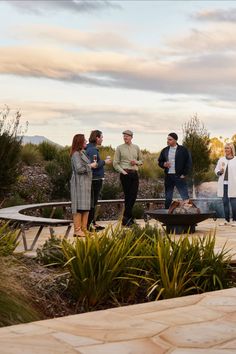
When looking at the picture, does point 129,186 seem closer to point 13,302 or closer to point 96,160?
point 96,160

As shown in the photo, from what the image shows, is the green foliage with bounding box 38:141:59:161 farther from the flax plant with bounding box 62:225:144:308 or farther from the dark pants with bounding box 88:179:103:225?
the flax plant with bounding box 62:225:144:308

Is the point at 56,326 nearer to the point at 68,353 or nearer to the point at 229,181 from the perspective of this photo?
the point at 68,353

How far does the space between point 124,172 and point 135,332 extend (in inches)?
319

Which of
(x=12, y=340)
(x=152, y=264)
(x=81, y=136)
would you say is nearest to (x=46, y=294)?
(x=152, y=264)

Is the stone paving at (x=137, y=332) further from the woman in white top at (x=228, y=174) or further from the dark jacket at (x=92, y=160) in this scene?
the woman in white top at (x=228, y=174)

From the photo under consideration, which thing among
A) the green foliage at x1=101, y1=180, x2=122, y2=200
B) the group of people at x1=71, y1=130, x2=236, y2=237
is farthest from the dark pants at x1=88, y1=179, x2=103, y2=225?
the green foliage at x1=101, y1=180, x2=122, y2=200

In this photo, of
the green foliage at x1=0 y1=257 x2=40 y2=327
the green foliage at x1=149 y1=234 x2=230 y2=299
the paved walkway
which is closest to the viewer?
the paved walkway

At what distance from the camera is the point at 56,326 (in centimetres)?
446

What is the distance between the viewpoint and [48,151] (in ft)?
79.6

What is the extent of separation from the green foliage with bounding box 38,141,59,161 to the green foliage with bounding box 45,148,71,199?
2.30m

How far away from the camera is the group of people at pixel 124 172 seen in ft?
34.2

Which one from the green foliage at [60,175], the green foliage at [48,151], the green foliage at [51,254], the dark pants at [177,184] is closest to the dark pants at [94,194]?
the dark pants at [177,184]

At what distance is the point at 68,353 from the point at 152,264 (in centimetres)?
338

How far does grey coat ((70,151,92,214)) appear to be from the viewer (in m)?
10.4
